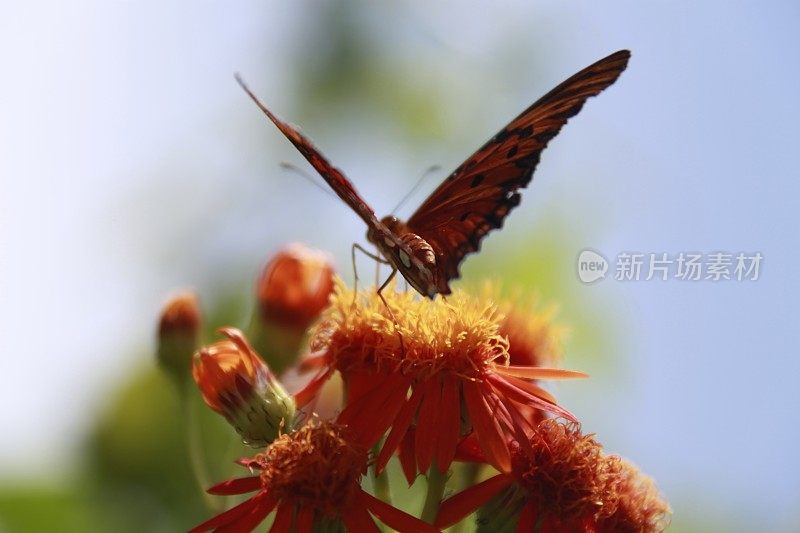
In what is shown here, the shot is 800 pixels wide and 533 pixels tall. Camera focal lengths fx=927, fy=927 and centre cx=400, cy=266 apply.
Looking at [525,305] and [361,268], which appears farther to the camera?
[361,268]

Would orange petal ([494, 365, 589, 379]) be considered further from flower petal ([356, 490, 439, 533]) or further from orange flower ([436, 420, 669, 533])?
flower petal ([356, 490, 439, 533])

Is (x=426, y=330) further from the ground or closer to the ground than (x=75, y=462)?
further from the ground

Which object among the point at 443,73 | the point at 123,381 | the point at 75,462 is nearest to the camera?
the point at 75,462

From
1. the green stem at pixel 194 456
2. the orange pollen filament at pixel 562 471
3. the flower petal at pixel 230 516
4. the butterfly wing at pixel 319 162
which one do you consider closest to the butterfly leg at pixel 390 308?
the butterfly wing at pixel 319 162

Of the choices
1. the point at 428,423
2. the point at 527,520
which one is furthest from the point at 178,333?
the point at 527,520

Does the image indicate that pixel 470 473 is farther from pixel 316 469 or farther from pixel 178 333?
pixel 178 333

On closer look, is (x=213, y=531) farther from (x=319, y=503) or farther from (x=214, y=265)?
(x=214, y=265)

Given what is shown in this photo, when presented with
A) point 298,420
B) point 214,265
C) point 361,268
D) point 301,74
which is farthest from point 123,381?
point 298,420
